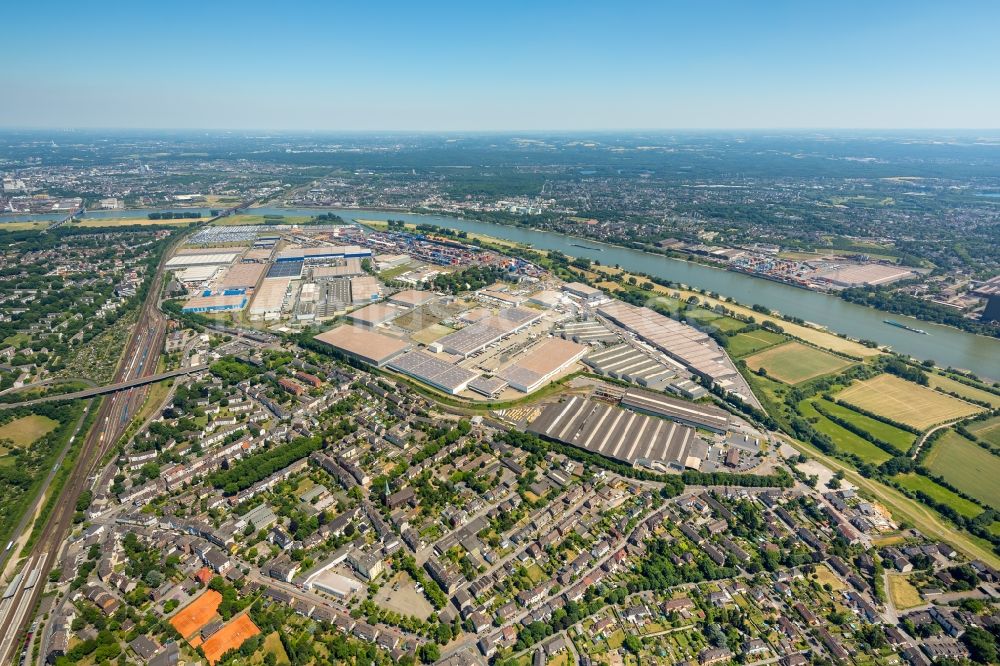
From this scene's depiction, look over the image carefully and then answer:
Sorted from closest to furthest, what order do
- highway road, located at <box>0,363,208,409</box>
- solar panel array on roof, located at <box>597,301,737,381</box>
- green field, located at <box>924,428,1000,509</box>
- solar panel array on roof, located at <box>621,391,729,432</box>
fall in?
green field, located at <box>924,428,1000,509</box> → solar panel array on roof, located at <box>621,391,729,432</box> → highway road, located at <box>0,363,208,409</box> → solar panel array on roof, located at <box>597,301,737,381</box>

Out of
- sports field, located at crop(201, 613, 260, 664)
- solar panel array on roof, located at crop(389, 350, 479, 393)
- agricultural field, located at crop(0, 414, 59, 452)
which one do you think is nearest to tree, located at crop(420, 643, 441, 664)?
sports field, located at crop(201, 613, 260, 664)

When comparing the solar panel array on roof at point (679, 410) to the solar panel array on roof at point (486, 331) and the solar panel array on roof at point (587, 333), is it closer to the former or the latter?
the solar panel array on roof at point (587, 333)

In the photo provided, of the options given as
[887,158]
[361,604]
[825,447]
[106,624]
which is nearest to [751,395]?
[825,447]

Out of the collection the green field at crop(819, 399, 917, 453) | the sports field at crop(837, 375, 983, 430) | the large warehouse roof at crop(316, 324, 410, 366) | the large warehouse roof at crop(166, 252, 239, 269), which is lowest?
the green field at crop(819, 399, 917, 453)

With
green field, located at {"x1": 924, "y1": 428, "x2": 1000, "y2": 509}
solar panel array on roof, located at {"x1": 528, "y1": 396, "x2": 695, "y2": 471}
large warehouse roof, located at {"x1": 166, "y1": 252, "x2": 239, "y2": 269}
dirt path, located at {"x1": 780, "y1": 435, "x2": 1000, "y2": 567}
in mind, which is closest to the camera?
dirt path, located at {"x1": 780, "y1": 435, "x2": 1000, "y2": 567}

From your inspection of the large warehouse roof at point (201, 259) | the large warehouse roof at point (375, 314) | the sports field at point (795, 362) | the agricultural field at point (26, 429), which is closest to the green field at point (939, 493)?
the sports field at point (795, 362)

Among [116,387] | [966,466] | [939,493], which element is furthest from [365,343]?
[966,466]

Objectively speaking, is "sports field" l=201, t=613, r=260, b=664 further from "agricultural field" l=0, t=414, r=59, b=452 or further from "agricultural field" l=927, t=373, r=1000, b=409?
"agricultural field" l=927, t=373, r=1000, b=409
